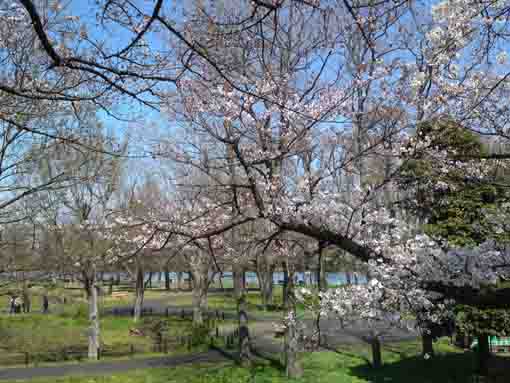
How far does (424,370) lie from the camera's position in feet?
38.9

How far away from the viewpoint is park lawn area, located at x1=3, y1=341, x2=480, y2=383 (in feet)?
37.1

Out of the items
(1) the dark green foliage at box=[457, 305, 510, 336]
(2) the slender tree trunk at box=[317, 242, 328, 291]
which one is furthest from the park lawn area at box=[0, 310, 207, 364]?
(1) the dark green foliage at box=[457, 305, 510, 336]

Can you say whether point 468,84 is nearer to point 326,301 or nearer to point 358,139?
point 358,139

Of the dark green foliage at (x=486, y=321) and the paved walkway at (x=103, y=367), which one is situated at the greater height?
the dark green foliage at (x=486, y=321)

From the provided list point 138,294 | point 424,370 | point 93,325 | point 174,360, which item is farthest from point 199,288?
point 424,370

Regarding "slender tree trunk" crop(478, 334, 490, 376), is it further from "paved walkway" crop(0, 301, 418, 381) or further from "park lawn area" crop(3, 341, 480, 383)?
"paved walkway" crop(0, 301, 418, 381)

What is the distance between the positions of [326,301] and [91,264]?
11398mm

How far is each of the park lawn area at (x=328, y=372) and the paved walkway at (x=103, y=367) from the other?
736 millimetres

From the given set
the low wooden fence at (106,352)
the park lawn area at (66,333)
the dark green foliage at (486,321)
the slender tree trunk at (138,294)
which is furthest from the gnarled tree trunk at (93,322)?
the dark green foliage at (486,321)

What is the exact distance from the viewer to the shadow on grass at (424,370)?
1107 centimetres

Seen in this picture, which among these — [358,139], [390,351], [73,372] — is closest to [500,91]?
[358,139]

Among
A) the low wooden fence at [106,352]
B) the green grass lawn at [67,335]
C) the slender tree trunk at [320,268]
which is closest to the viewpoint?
the slender tree trunk at [320,268]

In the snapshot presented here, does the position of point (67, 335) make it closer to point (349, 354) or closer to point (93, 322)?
point (93, 322)

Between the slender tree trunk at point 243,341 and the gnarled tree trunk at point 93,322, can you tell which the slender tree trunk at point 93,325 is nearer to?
the gnarled tree trunk at point 93,322
